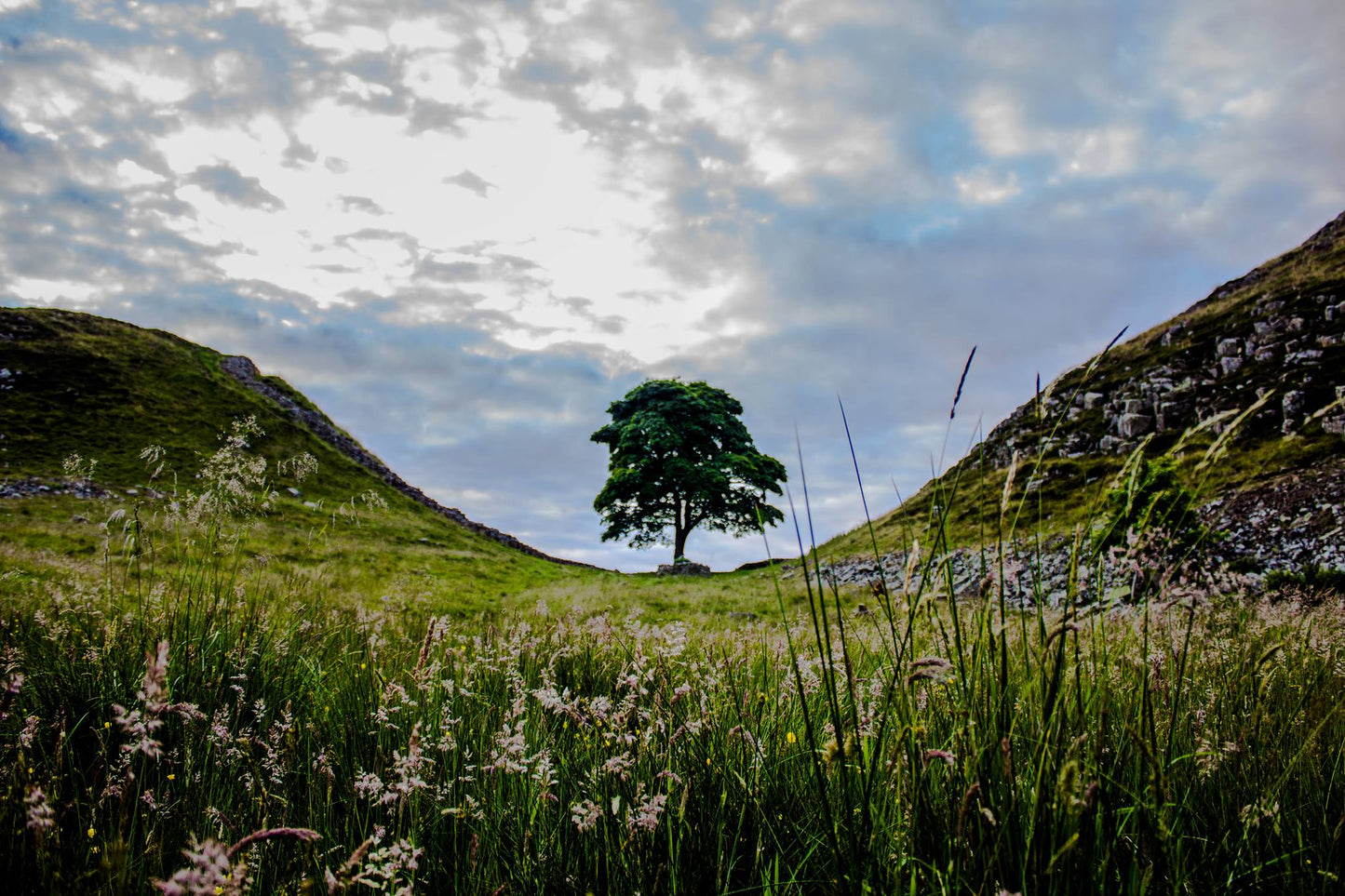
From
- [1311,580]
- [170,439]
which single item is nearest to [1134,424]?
[1311,580]

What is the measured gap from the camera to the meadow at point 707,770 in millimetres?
1653

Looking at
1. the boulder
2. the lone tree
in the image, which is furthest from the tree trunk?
the boulder

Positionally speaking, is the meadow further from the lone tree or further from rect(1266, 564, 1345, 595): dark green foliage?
the lone tree

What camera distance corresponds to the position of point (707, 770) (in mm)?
2418

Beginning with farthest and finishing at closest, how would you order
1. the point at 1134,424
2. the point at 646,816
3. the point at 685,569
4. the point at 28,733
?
the point at 1134,424 → the point at 685,569 → the point at 28,733 → the point at 646,816

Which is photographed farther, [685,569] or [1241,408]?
[685,569]

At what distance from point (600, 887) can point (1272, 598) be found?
53.1 ft

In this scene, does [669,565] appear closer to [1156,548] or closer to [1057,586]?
[1057,586]

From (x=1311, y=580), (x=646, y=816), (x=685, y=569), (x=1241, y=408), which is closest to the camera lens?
(x=646, y=816)

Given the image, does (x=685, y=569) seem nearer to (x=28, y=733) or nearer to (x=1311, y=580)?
(x=1311, y=580)

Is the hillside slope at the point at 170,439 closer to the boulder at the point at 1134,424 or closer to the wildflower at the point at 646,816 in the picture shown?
the wildflower at the point at 646,816

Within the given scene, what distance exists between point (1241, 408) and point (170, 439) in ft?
178

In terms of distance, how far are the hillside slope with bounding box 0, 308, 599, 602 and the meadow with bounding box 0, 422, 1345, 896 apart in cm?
1829

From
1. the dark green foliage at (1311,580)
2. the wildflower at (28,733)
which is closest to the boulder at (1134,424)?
the dark green foliage at (1311,580)
